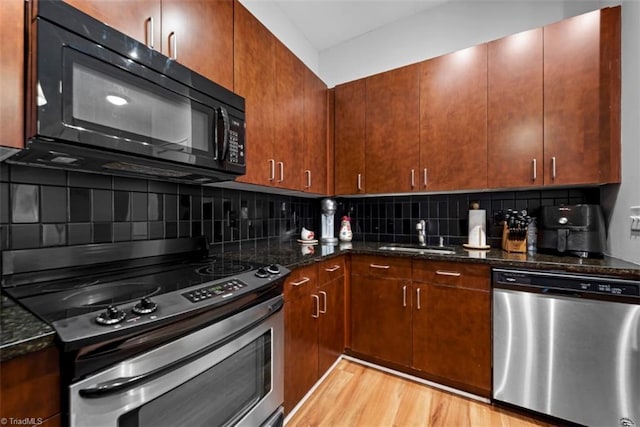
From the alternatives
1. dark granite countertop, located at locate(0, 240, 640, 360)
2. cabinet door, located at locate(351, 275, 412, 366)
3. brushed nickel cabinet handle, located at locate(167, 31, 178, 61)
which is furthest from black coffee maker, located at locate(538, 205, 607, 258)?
brushed nickel cabinet handle, located at locate(167, 31, 178, 61)

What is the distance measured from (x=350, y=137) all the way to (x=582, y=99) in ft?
5.00

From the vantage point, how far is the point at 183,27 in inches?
48.1

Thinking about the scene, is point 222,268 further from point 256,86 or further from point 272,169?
point 256,86

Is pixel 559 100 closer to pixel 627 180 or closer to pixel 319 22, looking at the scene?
pixel 627 180

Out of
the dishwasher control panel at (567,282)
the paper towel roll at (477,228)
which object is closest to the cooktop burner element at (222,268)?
the dishwasher control panel at (567,282)

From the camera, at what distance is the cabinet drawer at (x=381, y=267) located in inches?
74.1

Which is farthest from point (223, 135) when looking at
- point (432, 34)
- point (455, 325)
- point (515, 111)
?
point (432, 34)

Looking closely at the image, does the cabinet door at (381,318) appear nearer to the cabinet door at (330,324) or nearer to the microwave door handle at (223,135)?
the cabinet door at (330,324)

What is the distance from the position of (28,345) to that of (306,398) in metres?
1.53

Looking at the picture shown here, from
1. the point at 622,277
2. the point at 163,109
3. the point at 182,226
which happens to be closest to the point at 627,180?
the point at 622,277

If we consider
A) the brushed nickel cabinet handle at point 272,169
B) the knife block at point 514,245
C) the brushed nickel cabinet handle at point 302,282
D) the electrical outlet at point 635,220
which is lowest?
the brushed nickel cabinet handle at point 302,282

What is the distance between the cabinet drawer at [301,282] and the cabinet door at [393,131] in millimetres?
1009

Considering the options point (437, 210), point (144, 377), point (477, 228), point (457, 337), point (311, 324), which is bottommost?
point (457, 337)

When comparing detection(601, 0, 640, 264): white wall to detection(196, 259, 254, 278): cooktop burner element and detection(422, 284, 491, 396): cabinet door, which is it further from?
detection(196, 259, 254, 278): cooktop burner element
